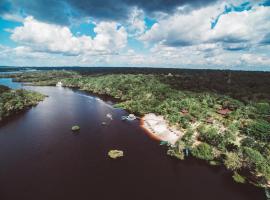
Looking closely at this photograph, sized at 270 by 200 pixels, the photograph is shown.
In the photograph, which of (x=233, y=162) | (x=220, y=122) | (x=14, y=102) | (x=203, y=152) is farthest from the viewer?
(x=14, y=102)

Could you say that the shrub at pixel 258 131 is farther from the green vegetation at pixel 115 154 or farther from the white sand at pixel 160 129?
the green vegetation at pixel 115 154

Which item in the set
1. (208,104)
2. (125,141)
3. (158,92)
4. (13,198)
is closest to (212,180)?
(125,141)

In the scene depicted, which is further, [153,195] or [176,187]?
[176,187]

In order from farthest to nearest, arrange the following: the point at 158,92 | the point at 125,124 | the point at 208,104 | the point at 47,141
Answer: the point at 158,92
the point at 208,104
the point at 125,124
the point at 47,141

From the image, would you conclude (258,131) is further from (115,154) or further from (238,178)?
(115,154)

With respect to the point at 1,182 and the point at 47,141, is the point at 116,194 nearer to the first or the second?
the point at 1,182

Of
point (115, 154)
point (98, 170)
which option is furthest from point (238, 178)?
point (98, 170)
